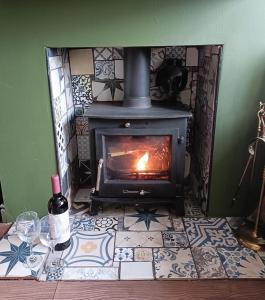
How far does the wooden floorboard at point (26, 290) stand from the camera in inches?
45.1

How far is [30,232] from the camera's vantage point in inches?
52.3

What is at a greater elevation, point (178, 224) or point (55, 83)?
point (55, 83)

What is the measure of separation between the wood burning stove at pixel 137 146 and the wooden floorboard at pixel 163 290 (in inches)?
19.3

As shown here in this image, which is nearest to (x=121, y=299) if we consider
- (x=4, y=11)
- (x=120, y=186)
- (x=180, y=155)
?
(x=120, y=186)

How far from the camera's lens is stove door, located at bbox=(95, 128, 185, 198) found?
60.0 inches

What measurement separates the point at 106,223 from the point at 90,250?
0.75ft

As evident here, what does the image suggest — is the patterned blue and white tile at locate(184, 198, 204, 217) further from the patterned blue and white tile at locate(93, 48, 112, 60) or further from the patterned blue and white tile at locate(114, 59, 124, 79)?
the patterned blue and white tile at locate(93, 48, 112, 60)

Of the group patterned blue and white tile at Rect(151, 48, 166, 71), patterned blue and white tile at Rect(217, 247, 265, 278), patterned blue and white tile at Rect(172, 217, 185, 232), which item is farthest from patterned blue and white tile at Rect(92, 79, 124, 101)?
patterned blue and white tile at Rect(217, 247, 265, 278)

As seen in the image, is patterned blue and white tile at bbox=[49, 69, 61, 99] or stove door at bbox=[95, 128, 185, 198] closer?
patterned blue and white tile at bbox=[49, 69, 61, 99]

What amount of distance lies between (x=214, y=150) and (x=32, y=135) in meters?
0.93

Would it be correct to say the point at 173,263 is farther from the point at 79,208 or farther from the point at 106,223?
the point at 79,208

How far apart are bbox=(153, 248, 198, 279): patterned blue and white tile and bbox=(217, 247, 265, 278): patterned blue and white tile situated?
15 centimetres

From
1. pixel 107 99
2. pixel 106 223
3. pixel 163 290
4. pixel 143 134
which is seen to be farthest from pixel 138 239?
pixel 107 99

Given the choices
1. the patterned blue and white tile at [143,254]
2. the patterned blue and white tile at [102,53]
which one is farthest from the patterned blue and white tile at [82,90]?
the patterned blue and white tile at [143,254]
